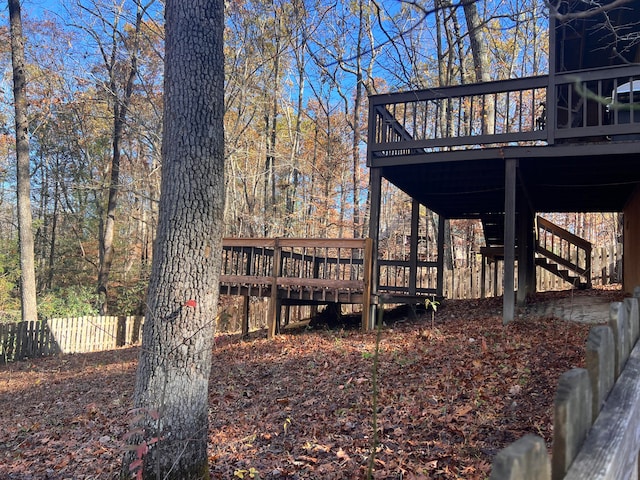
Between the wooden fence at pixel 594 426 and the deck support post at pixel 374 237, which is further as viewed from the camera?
the deck support post at pixel 374 237

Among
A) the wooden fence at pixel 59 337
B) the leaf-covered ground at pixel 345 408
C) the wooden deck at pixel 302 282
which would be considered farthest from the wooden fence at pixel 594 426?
the wooden fence at pixel 59 337

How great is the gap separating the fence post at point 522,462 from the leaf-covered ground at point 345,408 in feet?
9.72

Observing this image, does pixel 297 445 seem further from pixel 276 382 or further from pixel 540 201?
pixel 540 201

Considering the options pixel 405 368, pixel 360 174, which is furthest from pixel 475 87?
pixel 360 174

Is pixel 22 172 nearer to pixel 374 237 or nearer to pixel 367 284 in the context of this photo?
pixel 374 237

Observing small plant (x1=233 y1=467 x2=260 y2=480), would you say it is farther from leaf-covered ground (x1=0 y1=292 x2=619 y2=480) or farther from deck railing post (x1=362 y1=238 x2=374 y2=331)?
deck railing post (x1=362 y1=238 x2=374 y2=331)

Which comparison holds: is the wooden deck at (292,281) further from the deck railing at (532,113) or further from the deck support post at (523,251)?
the deck support post at (523,251)

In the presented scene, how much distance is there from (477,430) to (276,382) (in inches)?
128

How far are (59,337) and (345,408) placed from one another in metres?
12.5

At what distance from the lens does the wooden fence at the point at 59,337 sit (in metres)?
13.5

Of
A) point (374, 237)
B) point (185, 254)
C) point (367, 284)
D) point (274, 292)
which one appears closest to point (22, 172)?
point (274, 292)

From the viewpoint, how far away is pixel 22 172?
15.1 metres

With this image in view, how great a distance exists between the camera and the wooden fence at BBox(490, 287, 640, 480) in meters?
0.73

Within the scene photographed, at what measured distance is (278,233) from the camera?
74.4ft
